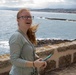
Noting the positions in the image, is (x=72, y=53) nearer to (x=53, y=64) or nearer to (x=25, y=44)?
(x=53, y=64)

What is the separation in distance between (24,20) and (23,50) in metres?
0.30

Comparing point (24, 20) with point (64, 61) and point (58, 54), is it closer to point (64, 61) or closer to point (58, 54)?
point (58, 54)

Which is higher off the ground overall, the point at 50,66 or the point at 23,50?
the point at 23,50

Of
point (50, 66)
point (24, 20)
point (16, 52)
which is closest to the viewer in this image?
point (16, 52)

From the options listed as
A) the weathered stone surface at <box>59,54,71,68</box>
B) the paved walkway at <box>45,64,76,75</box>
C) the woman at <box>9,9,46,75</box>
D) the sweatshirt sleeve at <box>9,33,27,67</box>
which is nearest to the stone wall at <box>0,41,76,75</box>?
the weathered stone surface at <box>59,54,71,68</box>

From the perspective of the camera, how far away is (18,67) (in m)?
2.26

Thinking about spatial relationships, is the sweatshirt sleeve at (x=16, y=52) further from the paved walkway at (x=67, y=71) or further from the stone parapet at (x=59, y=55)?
the paved walkway at (x=67, y=71)

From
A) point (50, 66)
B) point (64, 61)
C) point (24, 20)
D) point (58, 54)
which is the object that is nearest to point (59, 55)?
point (58, 54)

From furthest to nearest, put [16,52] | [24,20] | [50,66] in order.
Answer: [50,66]
[24,20]
[16,52]

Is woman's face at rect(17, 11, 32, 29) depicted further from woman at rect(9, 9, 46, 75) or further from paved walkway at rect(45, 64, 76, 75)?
paved walkway at rect(45, 64, 76, 75)

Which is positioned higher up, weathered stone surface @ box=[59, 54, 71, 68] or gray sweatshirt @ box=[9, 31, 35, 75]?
gray sweatshirt @ box=[9, 31, 35, 75]

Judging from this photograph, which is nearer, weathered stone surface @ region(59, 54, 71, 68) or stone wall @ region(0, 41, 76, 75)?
stone wall @ region(0, 41, 76, 75)

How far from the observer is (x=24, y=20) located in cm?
230

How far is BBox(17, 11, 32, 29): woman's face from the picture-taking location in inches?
90.9
